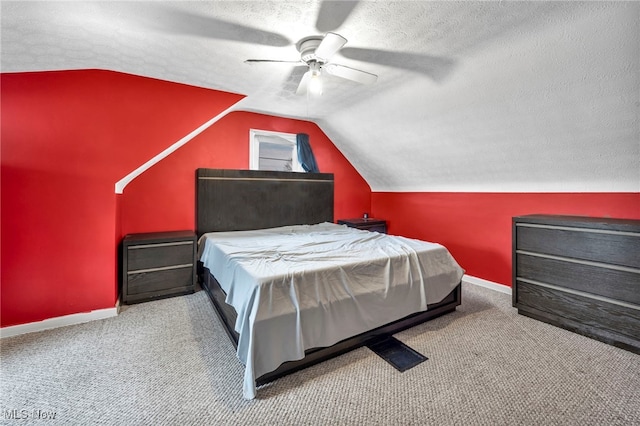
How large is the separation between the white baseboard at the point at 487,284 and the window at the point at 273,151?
303 cm

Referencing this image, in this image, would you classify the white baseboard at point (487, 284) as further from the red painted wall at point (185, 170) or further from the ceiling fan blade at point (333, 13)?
the ceiling fan blade at point (333, 13)

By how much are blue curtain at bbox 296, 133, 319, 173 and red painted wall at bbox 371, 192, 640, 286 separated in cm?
159

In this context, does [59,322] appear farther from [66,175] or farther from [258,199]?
[258,199]

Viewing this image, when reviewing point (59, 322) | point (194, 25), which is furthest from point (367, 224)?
point (59, 322)

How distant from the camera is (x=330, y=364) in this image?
197 cm

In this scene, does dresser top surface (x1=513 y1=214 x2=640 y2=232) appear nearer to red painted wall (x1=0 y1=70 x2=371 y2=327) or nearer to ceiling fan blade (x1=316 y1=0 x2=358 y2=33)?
ceiling fan blade (x1=316 y1=0 x2=358 y2=33)

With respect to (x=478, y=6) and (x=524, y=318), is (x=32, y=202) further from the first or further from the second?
(x=524, y=318)

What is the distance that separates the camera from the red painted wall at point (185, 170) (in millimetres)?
3336

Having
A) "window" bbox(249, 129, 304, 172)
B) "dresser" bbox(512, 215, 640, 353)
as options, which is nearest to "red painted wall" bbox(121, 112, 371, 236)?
"window" bbox(249, 129, 304, 172)

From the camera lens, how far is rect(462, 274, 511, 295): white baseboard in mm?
3387

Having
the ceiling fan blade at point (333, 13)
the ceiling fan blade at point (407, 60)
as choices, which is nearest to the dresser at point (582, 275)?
the ceiling fan blade at point (407, 60)

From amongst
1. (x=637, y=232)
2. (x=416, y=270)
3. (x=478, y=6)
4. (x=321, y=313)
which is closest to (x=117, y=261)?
(x=321, y=313)

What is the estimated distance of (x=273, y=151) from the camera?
4539 mm

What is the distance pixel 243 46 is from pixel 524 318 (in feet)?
11.6
